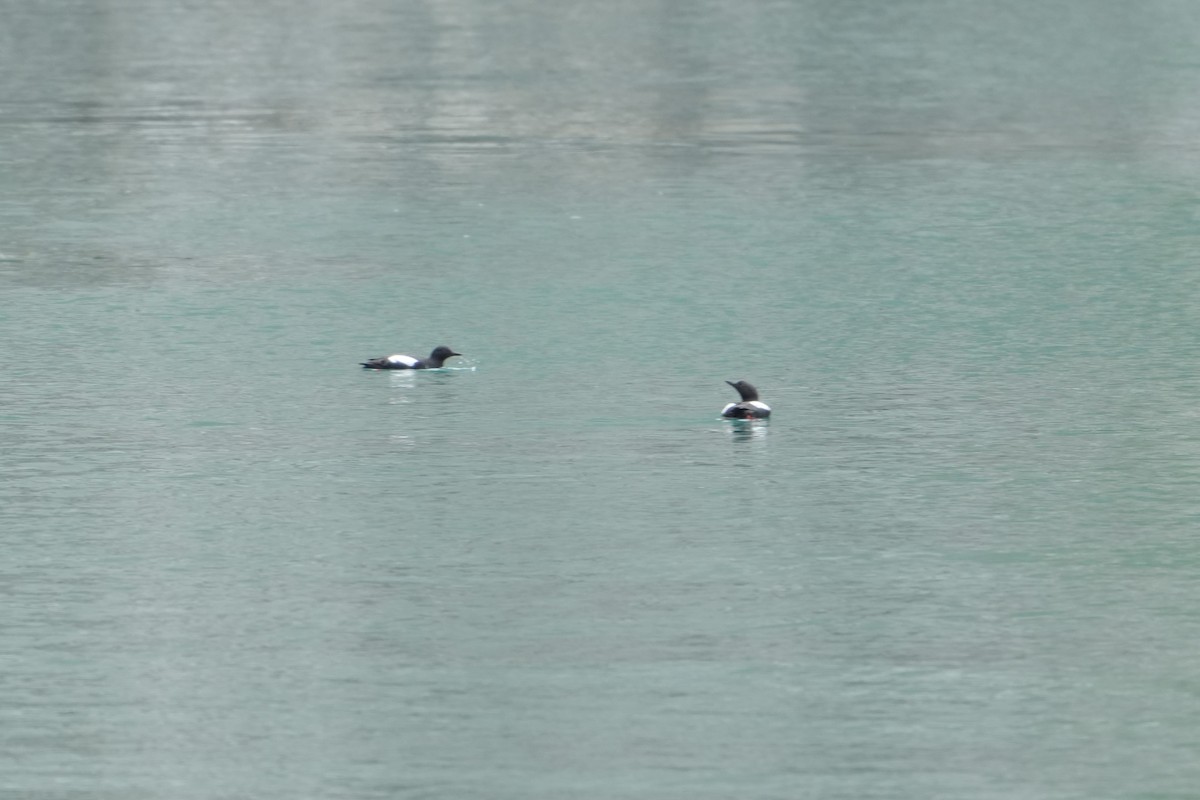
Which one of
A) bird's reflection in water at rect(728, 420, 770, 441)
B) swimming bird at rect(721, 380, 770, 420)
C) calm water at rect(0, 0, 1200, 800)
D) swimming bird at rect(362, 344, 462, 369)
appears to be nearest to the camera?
calm water at rect(0, 0, 1200, 800)

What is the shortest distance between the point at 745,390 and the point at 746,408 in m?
0.12

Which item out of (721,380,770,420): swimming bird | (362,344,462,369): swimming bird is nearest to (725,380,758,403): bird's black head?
(721,380,770,420): swimming bird

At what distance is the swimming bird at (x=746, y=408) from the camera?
1498 centimetres

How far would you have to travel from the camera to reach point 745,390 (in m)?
15.0

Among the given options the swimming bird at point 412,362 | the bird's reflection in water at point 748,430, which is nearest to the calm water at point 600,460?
the bird's reflection in water at point 748,430

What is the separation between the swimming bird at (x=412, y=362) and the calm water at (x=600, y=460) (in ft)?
0.64

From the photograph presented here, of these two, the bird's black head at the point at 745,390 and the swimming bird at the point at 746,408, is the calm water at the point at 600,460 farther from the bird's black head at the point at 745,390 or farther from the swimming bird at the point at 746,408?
the bird's black head at the point at 745,390

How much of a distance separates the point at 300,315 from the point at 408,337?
127 centimetres

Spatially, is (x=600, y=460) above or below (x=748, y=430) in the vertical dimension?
below

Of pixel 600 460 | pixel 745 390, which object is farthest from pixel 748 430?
pixel 600 460

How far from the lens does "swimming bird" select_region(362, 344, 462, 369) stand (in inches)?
644

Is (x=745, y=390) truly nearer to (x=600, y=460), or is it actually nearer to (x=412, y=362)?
(x=600, y=460)

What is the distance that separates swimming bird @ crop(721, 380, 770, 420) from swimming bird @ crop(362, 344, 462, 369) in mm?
2286

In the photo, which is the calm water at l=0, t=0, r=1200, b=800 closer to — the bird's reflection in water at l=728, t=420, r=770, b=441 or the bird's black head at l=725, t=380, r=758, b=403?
the bird's reflection in water at l=728, t=420, r=770, b=441
